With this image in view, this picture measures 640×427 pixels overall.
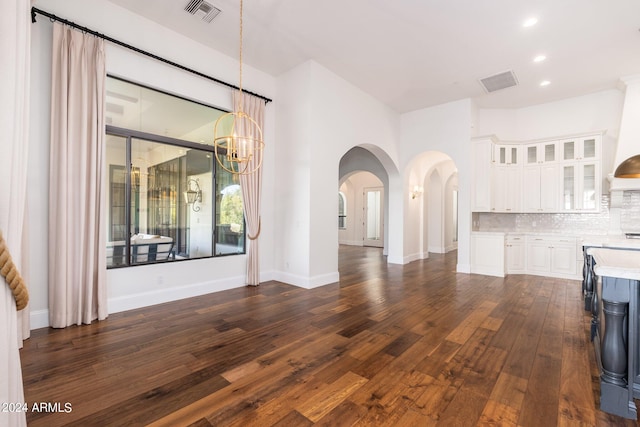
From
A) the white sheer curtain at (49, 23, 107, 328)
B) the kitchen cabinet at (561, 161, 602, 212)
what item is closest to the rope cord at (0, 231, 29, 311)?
the white sheer curtain at (49, 23, 107, 328)

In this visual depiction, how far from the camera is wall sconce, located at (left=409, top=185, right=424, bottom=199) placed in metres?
8.26

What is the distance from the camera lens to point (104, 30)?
3.71 meters

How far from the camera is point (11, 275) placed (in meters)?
0.98

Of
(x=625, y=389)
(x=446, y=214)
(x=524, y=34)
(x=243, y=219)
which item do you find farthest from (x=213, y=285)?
(x=446, y=214)

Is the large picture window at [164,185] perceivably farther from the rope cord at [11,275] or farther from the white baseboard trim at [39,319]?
the rope cord at [11,275]

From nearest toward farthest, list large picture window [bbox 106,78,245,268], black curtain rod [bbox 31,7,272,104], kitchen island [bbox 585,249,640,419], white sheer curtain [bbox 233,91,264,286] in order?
1. kitchen island [bbox 585,249,640,419]
2. black curtain rod [bbox 31,7,272,104]
3. large picture window [bbox 106,78,245,268]
4. white sheer curtain [bbox 233,91,264,286]

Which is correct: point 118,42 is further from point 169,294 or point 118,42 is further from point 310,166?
point 169,294

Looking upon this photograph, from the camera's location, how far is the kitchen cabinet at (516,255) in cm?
667

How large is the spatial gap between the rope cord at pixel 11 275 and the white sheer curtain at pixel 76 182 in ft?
9.33

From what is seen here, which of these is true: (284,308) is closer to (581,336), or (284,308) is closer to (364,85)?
(581,336)

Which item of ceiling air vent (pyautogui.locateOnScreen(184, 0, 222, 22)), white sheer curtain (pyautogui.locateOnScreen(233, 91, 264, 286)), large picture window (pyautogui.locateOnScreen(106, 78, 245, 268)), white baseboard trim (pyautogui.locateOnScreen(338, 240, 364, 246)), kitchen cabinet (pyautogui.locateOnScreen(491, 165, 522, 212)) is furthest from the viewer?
white baseboard trim (pyautogui.locateOnScreen(338, 240, 364, 246))

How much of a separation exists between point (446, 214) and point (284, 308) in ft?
28.8

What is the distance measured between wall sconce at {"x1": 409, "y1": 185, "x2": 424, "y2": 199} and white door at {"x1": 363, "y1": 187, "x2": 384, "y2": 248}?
3.57 meters

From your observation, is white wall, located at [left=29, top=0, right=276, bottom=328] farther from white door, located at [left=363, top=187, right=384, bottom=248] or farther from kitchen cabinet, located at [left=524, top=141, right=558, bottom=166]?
white door, located at [left=363, top=187, right=384, bottom=248]
